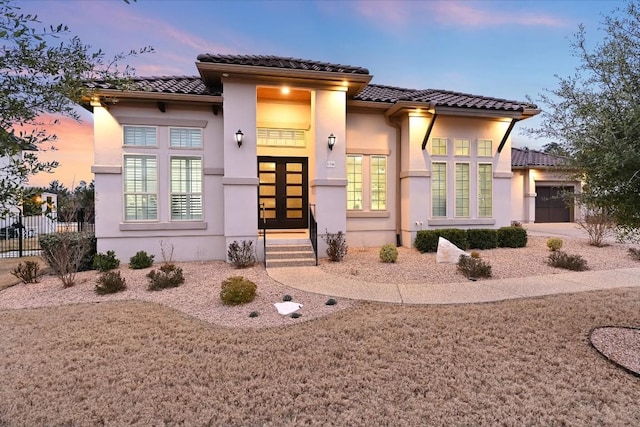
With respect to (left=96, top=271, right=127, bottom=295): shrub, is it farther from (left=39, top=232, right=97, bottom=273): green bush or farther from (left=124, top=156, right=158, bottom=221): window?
(left=124, top=156, right=158, bottom=221): window

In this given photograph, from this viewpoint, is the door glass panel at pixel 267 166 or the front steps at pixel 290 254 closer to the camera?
the front steps at pixel 290 254

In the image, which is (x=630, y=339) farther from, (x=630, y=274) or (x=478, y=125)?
(x=478, y=125)

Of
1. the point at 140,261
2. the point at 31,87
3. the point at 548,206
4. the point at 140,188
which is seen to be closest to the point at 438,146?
the point at 140,188

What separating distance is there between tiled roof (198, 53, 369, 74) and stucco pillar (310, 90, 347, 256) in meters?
0.66

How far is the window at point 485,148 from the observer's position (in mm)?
11219

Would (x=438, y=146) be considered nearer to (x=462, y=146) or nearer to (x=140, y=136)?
(x=462, y=146)

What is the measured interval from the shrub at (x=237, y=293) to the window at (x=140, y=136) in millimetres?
5939

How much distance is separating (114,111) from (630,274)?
14.4m

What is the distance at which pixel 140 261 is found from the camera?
27.8ft

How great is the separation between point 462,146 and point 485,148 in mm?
928

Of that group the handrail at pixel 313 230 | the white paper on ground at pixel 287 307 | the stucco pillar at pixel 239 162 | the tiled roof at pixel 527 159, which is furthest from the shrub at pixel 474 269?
the tiled roof at pixel 527 159

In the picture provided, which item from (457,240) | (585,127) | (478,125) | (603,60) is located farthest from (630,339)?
(478,125)

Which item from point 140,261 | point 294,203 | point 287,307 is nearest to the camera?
point 287,307

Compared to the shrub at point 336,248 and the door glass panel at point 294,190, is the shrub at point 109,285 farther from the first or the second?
the door glass panel at point 294,190
